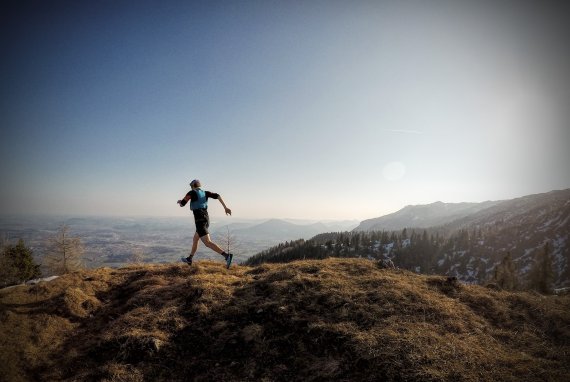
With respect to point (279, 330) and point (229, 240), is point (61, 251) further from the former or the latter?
point (279, 330)

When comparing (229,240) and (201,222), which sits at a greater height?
(201,222)

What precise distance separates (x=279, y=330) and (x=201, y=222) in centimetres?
600

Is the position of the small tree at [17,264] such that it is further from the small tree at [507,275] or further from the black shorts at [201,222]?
the small tree at [507,275]

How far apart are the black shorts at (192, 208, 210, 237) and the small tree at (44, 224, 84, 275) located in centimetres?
3783

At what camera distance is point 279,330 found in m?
6.97

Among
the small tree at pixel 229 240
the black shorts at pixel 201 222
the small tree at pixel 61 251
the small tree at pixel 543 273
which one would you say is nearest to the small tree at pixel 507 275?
the small tree at pixel 543 273

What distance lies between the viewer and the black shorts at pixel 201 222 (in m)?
11.4

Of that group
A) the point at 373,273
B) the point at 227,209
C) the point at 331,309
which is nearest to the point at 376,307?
the point at 331,309

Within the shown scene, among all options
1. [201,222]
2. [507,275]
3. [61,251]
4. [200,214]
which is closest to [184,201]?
[200,214]

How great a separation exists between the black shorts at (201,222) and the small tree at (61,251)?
124 feet

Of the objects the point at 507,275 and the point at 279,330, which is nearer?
the point at 279,330

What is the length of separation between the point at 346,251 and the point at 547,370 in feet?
554

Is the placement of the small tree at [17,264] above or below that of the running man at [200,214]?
below

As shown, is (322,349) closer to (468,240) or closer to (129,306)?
(129,306)
